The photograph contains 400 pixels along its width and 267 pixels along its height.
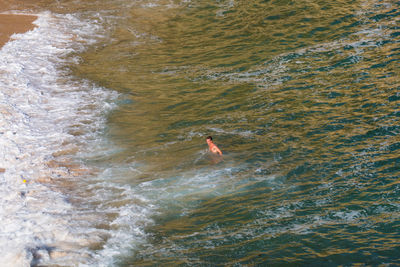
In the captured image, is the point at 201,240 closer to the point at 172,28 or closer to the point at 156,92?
the point at 156,92

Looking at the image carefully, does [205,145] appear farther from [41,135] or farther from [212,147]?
[41,135]

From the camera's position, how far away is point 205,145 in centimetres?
1337

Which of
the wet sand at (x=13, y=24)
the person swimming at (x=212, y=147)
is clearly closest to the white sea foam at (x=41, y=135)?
the wet sand at (x=13, y=24)

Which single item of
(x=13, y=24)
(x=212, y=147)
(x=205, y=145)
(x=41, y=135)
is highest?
(x=13, y=24)

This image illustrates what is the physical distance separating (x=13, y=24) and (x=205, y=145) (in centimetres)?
1810

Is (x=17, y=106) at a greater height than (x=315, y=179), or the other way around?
(x=17, y=106)

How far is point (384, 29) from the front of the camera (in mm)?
20016

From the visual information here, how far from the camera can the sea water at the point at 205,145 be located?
29.9 feet

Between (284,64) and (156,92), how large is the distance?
518 cm

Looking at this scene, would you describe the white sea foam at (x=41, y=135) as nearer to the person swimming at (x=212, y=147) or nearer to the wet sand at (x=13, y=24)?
the wet sand at (x=13, y=24)

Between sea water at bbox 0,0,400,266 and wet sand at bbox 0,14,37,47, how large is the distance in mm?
955

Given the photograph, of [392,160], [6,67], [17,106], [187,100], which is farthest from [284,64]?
[6,67]

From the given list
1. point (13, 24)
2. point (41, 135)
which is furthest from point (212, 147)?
point (13, 24)

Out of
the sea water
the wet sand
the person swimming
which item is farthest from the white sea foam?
the person swimming
